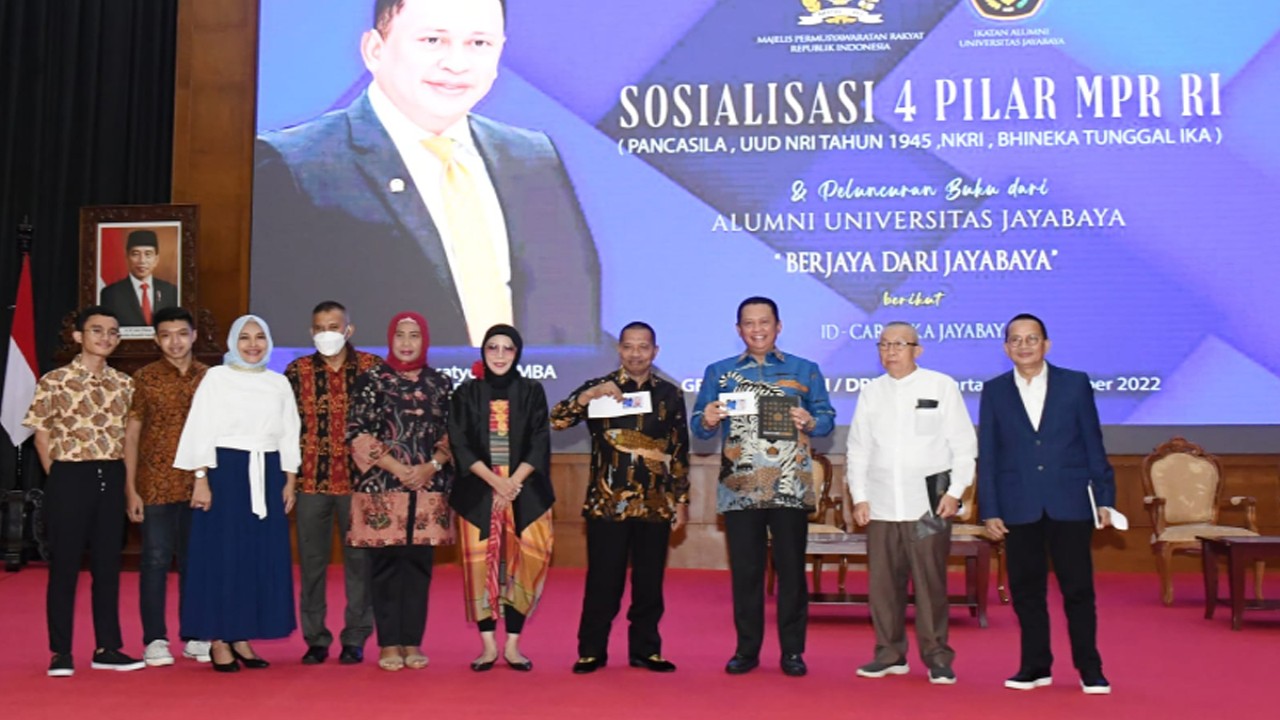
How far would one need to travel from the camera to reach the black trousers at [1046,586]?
370cm

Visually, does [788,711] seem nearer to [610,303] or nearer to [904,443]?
[904,443]

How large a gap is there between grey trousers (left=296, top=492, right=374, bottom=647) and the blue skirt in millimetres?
131

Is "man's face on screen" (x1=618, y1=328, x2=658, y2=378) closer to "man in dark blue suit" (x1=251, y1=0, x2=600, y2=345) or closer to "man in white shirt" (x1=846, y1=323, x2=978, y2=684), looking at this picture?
"man in white shirt" (x1=846, y1=323, x2=978, y2=684)

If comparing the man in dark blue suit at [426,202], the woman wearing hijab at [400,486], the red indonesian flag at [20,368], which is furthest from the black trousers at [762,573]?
the red indonesian flag at [20,368]

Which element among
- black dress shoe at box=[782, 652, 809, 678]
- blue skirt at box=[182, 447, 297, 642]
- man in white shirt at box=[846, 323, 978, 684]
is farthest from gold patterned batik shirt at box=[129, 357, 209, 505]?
man in white shirt at box=[846, 323, 978, 684]

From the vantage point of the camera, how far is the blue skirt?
3.92m

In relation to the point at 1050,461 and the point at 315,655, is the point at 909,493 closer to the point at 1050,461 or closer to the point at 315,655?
the point at 1050,461

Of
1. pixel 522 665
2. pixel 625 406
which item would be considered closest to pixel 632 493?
pixel 625 406

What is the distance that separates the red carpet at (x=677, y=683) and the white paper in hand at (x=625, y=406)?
84cm

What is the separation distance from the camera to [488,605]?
3.98 meters

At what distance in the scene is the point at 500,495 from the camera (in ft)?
13.1

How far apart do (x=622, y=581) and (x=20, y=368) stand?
16.0 feet

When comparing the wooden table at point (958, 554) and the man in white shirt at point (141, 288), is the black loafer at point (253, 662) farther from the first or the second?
the man in white shirt at point (141, 288)

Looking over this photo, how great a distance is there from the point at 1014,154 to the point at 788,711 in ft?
14.5
